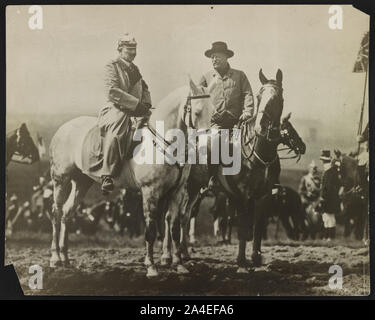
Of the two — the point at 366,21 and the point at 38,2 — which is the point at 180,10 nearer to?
the point at 38,2

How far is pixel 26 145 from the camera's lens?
208 inches

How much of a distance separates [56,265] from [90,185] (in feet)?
2.32

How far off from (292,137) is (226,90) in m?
0.66

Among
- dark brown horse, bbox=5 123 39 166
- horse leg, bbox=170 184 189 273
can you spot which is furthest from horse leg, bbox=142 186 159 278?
dark brown horse, bbox=5 123 39 166

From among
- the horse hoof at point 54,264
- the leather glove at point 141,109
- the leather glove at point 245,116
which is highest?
the leather glove at point 141,109

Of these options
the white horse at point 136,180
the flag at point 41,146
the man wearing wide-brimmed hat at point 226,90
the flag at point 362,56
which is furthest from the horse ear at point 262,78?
the flag at point 41,146

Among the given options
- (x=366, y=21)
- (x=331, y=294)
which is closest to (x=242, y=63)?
(x=366, y=21)

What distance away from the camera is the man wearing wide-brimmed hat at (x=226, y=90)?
519 centimetres

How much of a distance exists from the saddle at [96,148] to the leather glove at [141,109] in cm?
12

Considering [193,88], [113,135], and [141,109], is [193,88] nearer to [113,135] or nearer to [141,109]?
[141,109]

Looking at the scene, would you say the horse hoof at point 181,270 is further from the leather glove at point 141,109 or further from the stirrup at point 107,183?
the leather glove at point 141,109

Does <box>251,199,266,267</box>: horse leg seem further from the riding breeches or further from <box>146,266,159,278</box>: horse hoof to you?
the riding breeches

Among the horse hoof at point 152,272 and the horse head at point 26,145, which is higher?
the horse head at point 26,145
